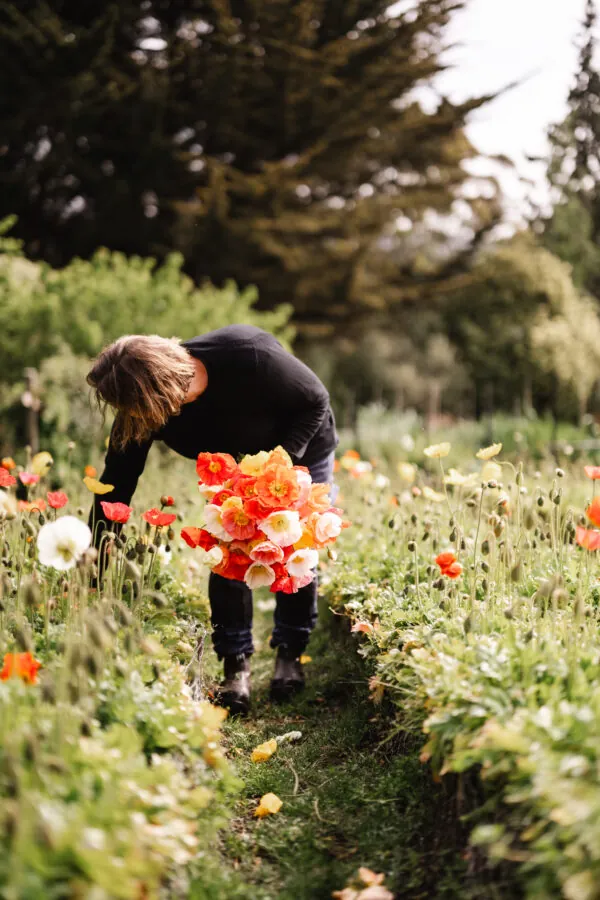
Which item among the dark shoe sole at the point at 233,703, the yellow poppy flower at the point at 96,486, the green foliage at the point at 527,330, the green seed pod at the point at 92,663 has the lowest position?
the green foliage at the point at 527,330

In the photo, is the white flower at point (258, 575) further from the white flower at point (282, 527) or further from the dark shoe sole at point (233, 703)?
the dark shoe sole at point (233, 703)

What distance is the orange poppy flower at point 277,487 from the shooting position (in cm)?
241

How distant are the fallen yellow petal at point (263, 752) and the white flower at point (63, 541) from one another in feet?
3.25

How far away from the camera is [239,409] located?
295cm

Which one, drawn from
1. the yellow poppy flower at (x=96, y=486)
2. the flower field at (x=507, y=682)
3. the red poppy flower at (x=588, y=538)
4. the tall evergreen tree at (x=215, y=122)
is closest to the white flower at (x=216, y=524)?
the yellow poppy flower at (x=96, y=486)

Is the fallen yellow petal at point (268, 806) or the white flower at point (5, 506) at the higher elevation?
the white flower at point (5, 506)

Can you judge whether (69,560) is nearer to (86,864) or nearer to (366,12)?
(86,864)

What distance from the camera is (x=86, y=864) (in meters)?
1.37

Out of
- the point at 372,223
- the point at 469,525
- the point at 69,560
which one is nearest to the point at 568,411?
the point at 372,223

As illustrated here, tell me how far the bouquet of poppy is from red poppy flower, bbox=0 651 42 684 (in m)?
0.79

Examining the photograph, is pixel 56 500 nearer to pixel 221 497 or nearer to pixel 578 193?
pixel 221 497

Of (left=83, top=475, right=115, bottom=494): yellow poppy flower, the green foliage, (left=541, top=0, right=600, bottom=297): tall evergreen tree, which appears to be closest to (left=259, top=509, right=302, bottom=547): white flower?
(left=83, top=475, right=115, bottom=494): yellow poppy flower

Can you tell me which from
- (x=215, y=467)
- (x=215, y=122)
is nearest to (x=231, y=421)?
(x=215, y=467)

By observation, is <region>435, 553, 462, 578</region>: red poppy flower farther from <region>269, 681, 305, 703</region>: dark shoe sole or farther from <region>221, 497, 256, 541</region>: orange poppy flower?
<region>269, 681, 305, 703</region>: dark shoe sole
